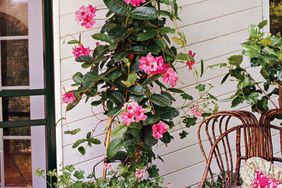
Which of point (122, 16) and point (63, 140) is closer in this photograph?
point (122, 16)

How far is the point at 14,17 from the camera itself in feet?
8.93

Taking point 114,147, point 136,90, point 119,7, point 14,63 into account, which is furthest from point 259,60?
point 14,63

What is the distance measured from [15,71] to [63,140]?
0.57m

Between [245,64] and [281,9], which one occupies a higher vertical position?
[281,9]

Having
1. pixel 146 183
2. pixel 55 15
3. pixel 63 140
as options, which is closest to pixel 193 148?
pixel 146 183

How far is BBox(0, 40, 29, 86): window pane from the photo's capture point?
273cm

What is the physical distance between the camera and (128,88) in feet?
7.12

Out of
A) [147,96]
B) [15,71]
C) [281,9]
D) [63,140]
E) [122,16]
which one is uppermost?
[281,9]

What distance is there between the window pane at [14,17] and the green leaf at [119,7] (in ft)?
2.73

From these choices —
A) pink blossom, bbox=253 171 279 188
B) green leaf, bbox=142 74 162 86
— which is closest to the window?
green leaf, bbox=142 74 162 86

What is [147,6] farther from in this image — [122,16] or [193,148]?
[193,148]

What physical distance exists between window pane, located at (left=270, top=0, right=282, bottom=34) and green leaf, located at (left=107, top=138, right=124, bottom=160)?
1584 mm

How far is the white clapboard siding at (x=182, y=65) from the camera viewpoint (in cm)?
260

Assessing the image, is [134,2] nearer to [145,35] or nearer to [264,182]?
[145,35]
